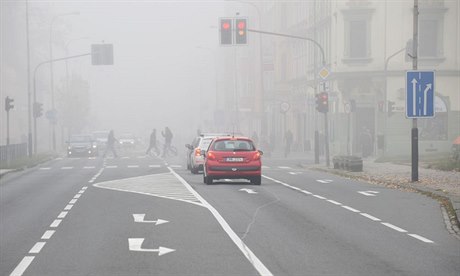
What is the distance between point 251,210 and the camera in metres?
21.1

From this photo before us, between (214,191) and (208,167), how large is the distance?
9.88ft

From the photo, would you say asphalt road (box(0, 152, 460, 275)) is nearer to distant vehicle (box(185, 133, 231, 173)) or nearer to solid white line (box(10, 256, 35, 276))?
solid white line (box(10, 256, 35, 276))

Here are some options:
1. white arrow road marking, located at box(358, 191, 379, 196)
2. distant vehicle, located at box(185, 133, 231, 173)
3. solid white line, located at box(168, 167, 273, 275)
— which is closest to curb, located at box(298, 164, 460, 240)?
white arrow road marking, located at box(358, 191, 379, 196)

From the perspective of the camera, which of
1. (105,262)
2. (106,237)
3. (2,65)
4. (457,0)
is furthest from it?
(2,65)

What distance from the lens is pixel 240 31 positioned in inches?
1710

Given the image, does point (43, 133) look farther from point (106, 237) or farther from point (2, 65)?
point (106, 237)

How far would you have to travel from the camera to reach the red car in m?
30.2

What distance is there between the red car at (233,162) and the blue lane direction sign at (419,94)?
4641 millimetres

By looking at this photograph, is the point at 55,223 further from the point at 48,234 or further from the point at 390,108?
the point at 390,108

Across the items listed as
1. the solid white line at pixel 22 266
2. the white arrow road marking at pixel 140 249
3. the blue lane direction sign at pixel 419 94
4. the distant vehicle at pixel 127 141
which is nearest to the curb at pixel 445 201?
the blue lane direction sign at pixel 419 94

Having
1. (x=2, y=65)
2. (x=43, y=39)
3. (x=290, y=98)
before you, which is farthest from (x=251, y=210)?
(x=43, y=39)

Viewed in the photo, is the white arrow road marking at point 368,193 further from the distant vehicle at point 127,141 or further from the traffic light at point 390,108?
the distant vehicle at point 127,141

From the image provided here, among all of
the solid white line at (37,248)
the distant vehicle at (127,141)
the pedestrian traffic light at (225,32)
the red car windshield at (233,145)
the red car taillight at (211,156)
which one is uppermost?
the pedestrian traffic light at (225,32)

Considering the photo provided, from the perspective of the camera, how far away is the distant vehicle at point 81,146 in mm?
70688
